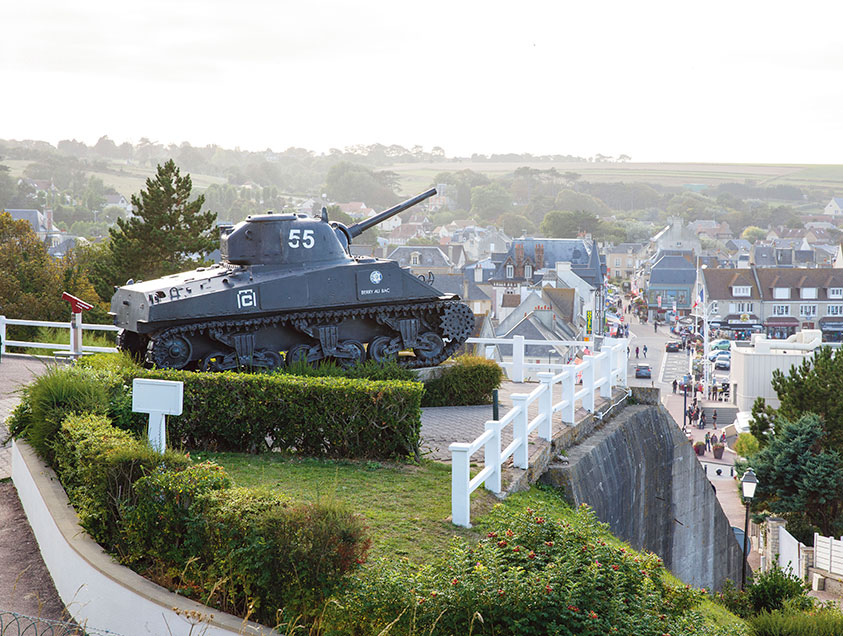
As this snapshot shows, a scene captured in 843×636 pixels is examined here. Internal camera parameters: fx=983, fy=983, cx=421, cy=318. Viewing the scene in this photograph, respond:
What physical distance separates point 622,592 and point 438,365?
10563 millimetres

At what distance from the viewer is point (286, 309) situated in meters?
15.7

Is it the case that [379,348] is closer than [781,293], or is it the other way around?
[379,348]

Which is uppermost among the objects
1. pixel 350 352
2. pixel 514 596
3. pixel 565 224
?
pixel 565 224

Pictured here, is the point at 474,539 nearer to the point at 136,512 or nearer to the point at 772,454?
the point at 136,512

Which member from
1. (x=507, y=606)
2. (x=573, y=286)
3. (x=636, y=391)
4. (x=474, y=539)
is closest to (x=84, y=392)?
(x=474, y=539)

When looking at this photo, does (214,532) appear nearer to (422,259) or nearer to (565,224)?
(422,259)

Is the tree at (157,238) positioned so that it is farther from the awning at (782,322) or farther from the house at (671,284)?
the house at (671,284)

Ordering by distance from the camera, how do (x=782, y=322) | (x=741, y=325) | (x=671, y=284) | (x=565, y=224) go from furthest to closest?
(x=565, y=224) < (x=671, y=284) < (x=782, y=322) < (x=741, y=325)

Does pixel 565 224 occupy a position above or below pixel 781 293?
above

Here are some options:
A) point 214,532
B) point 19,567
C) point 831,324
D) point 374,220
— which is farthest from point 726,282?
point 214,532

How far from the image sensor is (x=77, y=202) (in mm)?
172875

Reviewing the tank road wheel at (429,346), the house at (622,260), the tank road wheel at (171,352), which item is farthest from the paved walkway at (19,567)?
the house at (622,260)

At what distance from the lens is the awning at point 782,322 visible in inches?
3915

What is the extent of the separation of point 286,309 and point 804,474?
20.1 m
